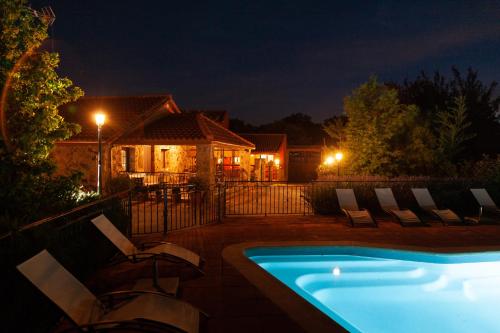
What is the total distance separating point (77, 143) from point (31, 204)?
9423 millimetres

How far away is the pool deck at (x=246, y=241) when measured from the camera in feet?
13.5

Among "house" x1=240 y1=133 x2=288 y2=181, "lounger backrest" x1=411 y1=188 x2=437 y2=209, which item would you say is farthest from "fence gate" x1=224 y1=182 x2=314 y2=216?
"house" x1=240 y1=133 x2=288 y2=181

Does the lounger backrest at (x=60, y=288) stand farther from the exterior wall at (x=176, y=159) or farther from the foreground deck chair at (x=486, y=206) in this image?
the exterior wall at (x=176, y=159)

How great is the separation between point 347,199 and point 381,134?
7538 mm

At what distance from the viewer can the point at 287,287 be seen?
4.92 metres

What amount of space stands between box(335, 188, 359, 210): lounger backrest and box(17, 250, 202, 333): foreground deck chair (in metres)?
7.17

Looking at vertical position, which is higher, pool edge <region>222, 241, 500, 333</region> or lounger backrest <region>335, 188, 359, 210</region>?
lounger backrest <region>335, 188, 359, 210</region>

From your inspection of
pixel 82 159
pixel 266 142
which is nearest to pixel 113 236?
pixel 82 159

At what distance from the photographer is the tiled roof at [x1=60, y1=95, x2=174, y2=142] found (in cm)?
1505

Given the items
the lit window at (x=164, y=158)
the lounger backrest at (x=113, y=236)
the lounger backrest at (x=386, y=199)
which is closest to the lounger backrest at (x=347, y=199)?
the lounger backrest at (x=386, y=199)

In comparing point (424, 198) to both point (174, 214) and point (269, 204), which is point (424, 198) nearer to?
point (269, 204)

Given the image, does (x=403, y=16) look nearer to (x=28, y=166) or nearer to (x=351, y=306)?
(x=351, y=306)

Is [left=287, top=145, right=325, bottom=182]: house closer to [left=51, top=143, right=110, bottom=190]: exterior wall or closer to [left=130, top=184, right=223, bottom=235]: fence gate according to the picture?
[left=130, top=184, right=223, bottom=235]: fence gate

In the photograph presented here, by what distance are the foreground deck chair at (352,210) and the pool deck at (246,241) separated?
0.29m
